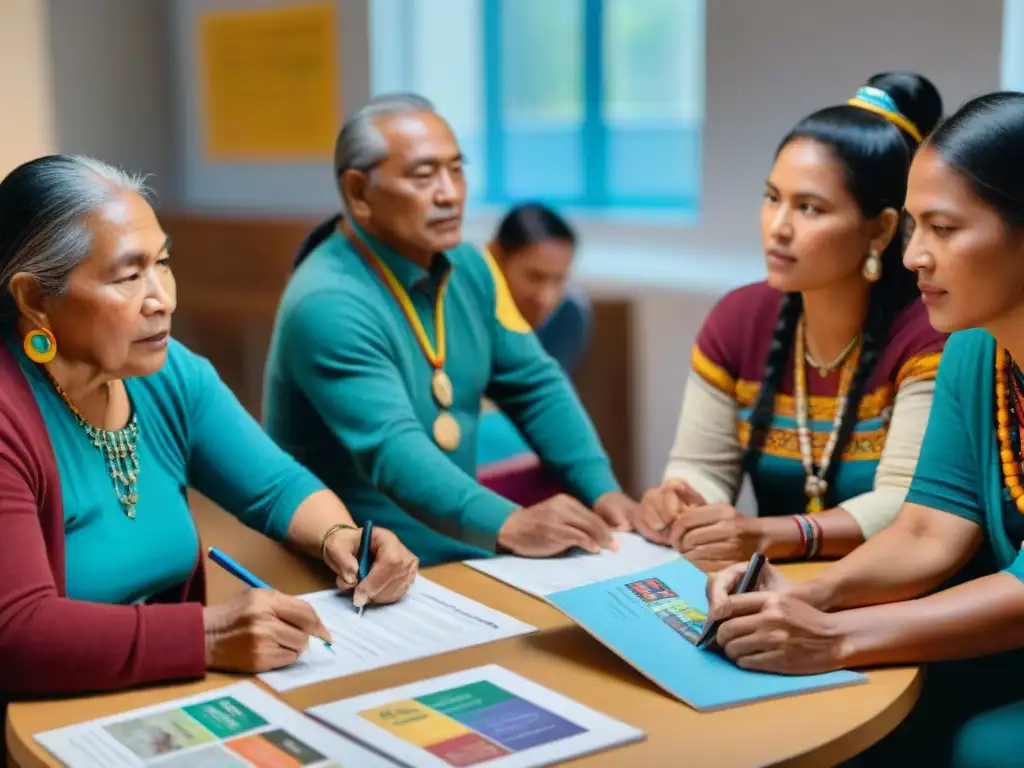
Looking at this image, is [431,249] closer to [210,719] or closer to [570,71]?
[210,719]

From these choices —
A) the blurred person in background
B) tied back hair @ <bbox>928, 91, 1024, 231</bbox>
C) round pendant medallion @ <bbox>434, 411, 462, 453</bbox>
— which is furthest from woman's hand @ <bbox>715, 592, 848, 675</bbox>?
the blurred person in background

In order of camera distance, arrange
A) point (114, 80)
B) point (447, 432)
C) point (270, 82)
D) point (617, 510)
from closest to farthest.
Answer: point (617, 510) → point (447, 432) → point (270, 82) → point (114, 80)

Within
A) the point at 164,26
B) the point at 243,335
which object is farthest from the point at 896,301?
the point at 164,26

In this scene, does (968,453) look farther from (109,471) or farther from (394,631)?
(109,471)

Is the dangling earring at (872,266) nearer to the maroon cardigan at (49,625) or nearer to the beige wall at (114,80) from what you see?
the maroon cardigan at (49,625)

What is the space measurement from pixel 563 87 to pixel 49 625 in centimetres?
364

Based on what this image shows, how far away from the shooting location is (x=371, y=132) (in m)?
2.35

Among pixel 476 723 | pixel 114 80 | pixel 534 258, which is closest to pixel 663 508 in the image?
pixel 476 723

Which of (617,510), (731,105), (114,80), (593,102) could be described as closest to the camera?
(617,510)

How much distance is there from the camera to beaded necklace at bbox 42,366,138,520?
1.66m

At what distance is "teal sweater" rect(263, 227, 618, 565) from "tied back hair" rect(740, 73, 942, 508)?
1.37 feet

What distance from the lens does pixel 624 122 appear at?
4.61 metres

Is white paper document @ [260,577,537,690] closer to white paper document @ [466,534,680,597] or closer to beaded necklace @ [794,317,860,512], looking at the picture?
white paper document @ [466,534,680,597]

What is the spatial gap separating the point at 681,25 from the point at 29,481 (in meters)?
3.39
